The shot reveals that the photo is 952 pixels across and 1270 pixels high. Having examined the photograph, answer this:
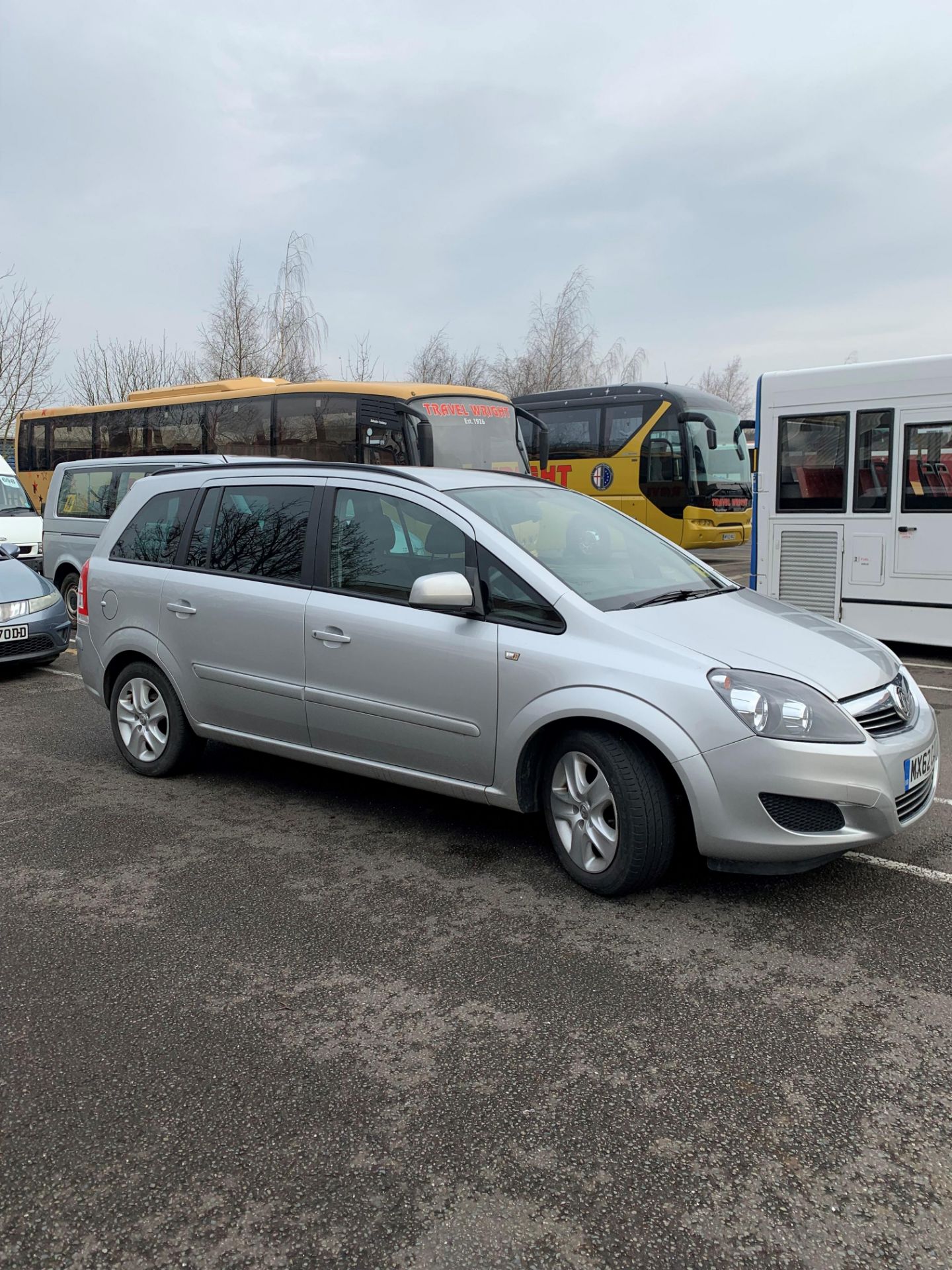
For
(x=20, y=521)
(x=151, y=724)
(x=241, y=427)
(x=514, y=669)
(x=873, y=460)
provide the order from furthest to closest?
1. (x=241, y=427)
2. (x=20, y=521)
3. (x=873, y=460)
4. (x=151, y=724)
5. (x=514, y=669)

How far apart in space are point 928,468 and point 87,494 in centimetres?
854

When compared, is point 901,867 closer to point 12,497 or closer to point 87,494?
point 87,494

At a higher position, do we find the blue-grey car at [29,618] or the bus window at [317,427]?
the bus window at [317,427]

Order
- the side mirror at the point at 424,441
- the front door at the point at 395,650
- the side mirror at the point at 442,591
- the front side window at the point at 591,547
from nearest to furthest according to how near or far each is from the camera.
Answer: the side mirror at the point at 442,591 → the front door at the point at 395,650 → the front side window at the point at 591,547 → the side mirror at the point at 424,441

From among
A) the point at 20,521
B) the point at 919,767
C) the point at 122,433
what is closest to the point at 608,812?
the point at 919,767

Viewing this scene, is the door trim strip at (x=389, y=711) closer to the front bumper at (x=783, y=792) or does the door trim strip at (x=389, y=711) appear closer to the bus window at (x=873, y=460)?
the front bumper at (x=783, y=792)

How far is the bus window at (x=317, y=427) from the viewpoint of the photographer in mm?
14055

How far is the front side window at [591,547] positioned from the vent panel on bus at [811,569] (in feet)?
16.8

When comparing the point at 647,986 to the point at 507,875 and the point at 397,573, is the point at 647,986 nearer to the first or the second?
the point at 507,875

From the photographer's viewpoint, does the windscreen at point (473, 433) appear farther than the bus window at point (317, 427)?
No

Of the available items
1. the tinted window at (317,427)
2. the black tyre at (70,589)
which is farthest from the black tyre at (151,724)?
the tinted window at (317,427)

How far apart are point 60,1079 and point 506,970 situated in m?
1.39

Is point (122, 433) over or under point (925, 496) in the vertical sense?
over

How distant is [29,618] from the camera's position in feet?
28.9
